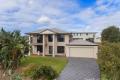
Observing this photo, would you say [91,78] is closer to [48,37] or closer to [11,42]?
[11,42]

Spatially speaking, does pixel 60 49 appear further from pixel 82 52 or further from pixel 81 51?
pixel 82 52

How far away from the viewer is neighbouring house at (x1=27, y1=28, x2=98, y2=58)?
1864 inches

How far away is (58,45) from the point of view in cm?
4916

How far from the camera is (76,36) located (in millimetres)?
64312

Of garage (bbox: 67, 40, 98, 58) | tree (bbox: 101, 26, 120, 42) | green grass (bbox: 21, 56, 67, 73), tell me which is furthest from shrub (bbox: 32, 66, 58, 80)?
tree (bbox: 101, 26, 120, 42)

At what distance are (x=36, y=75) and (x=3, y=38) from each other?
8024 mm

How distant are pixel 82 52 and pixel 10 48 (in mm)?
23095

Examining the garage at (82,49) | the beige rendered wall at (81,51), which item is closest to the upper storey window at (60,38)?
the garage at (82,49)

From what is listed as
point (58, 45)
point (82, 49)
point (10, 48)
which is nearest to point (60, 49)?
point (58, 45)

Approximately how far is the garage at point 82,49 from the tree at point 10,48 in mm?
20276

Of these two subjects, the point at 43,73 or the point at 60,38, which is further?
the point at 60,38

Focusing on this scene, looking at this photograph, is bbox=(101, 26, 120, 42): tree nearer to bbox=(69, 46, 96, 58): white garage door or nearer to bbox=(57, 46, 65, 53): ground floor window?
bbox=(69, 46, 96, 58): white garage door

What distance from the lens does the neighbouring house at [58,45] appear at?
155 feet

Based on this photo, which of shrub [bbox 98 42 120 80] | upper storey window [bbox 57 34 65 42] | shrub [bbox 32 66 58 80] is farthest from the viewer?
upper storey window [bbox 57 34 65 42]
